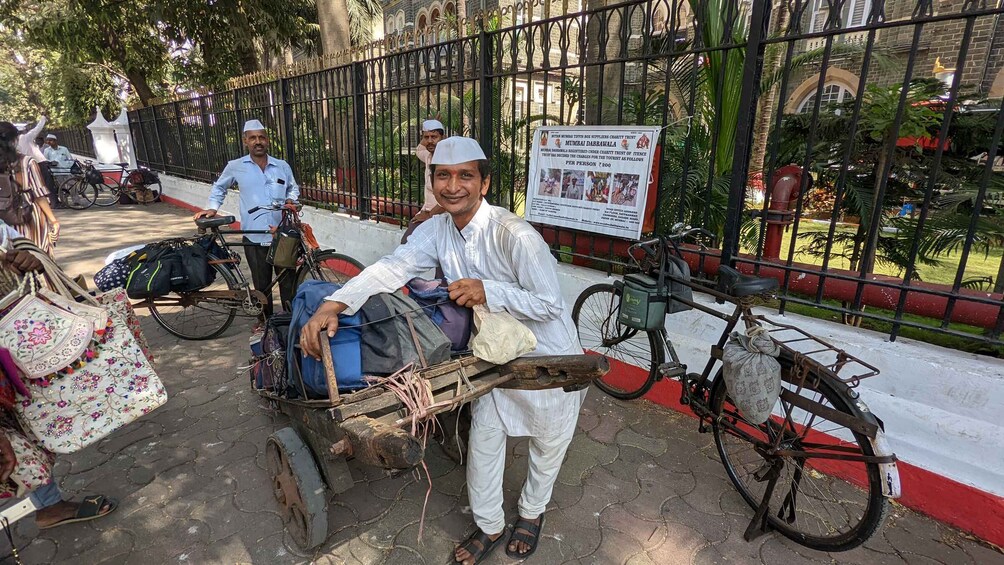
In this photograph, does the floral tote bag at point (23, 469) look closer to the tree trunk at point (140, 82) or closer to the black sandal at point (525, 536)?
the black sandal at point (525, 536)

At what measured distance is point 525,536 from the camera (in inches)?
89.0

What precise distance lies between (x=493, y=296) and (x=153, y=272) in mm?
3407

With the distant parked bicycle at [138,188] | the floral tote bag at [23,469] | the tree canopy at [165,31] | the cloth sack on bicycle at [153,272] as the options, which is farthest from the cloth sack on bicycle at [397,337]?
the distant parked bicycle at [138,188]

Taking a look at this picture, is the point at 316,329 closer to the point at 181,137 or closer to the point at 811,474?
the point at 811,474

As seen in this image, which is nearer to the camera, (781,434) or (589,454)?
(781,434)

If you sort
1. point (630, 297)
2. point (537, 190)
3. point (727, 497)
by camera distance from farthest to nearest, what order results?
1. point (537, 190)
2. point (630, 297)
3. point (727, 497)

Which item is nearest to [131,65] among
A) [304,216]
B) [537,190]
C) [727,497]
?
[304,216]

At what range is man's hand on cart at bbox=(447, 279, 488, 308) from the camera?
6.36ft

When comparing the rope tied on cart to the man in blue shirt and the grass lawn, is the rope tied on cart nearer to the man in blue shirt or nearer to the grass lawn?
the man in blue shirt

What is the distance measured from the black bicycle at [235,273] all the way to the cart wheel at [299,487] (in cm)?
224

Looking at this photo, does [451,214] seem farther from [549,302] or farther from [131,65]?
[131,65]

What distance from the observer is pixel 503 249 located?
2080 mm

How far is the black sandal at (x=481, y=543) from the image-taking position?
219cm

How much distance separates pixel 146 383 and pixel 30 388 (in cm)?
41
